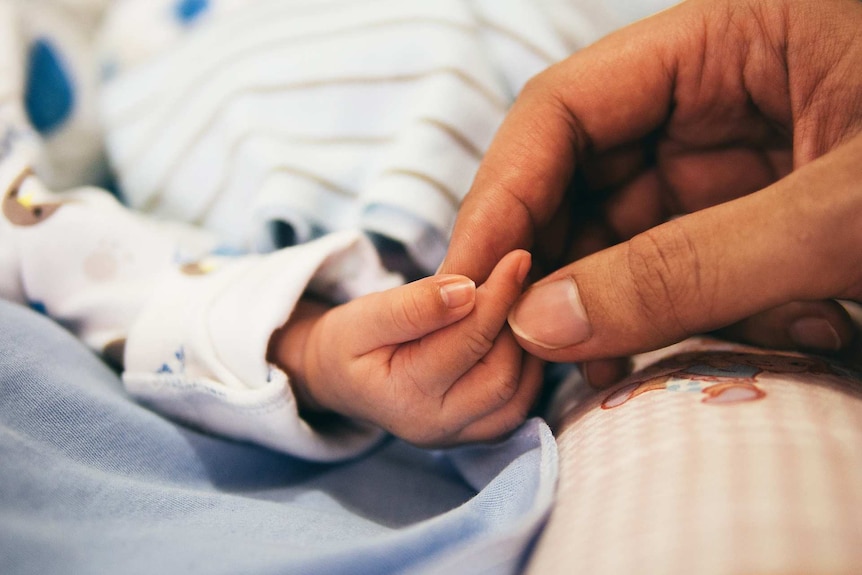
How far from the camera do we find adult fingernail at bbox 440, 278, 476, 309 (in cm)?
46

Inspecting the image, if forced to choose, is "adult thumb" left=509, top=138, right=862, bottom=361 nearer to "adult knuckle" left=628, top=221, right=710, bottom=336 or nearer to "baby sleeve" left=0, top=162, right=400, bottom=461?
"adult knuckle" left=628, top=221, right=710, bottom=336

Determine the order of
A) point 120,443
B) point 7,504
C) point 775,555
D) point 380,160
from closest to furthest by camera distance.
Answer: point 775,555 < point 7,504 < point 120,443 < point 380,160

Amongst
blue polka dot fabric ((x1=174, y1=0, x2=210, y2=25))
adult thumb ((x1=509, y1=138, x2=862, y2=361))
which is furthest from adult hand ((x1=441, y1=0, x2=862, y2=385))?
blue polka dot fabric ((x1=174, y1=0, x2=210, y2=25))

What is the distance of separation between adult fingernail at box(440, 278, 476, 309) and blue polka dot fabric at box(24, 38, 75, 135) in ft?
2.46

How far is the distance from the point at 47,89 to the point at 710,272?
96cm

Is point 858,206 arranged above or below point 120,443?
above

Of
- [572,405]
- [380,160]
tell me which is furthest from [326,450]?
[380,160]

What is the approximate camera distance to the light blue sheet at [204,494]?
37 centimetres

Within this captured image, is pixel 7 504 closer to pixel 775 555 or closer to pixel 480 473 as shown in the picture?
pixel 480 473

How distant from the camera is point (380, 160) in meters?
0.72

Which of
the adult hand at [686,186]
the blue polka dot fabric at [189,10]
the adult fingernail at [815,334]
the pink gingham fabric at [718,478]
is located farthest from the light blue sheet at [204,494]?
the blue polka dot fabric at [189,10]

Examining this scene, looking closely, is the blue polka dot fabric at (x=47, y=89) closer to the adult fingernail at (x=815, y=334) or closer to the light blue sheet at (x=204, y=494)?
the light blue sheet at (x=204, y=494)

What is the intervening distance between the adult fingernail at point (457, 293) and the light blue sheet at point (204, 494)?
122 millimetres

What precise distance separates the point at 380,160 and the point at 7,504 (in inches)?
19.4
